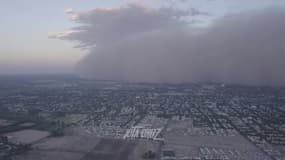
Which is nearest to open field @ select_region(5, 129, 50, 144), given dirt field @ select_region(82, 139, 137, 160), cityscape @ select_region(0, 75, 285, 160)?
cityscape @ select_region(0, 75, 285, 160)

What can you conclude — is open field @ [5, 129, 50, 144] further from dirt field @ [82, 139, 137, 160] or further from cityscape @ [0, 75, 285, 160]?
dirt field @ [82, 139, 137, 160]

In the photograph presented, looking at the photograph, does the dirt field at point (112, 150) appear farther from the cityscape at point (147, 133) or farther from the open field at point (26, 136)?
the open field at point (26, 136)

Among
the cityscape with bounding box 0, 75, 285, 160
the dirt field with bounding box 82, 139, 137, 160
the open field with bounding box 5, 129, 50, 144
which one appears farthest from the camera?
the open field with bounding box 5, 129, 50, 144

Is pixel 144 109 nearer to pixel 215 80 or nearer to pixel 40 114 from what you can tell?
pixel 40 114

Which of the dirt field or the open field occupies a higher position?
the open field

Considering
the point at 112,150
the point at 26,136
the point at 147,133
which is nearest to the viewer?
the point at 112,150

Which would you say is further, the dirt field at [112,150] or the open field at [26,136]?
the open field at [26,136]

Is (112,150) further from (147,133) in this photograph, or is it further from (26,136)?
(26,136)

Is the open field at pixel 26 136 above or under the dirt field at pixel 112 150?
above

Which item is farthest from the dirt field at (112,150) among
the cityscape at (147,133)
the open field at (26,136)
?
the open field at (26,136)

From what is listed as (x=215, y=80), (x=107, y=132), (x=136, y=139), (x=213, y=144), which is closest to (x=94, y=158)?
(x=136, y=139)

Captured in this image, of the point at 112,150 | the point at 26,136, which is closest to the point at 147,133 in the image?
the point at 112,150

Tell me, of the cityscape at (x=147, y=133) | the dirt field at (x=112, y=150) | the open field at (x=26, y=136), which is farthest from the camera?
the open field at (x=26, y=136)
